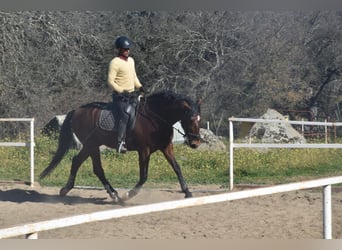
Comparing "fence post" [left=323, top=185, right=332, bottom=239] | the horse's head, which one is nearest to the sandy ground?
the horse's head

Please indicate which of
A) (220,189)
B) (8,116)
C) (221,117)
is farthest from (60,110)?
(220,189)

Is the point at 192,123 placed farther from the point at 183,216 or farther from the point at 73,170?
the point at 73,170

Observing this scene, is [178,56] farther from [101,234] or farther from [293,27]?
[101,234]

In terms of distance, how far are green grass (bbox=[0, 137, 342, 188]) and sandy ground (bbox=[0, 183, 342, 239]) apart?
4.67ft

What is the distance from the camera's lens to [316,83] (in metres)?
21.8

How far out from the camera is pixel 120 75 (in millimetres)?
8391

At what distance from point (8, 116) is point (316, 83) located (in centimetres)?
1089

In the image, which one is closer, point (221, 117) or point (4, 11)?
point (4, 11)

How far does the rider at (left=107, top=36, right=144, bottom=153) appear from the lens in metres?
8.23

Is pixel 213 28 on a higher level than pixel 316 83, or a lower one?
higher

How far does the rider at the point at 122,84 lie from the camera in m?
8.23

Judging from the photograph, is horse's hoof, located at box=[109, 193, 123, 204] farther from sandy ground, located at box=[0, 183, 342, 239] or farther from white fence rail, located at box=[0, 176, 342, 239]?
white fence rail, located at box=[0, 176, 342, 239]

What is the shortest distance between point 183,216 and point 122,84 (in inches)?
92.1

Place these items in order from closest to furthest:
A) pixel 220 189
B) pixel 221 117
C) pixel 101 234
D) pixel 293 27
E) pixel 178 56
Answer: pixel 101 234, pixel 220 189, pixel 221 117, pixel 178 56, pixel 293 27
